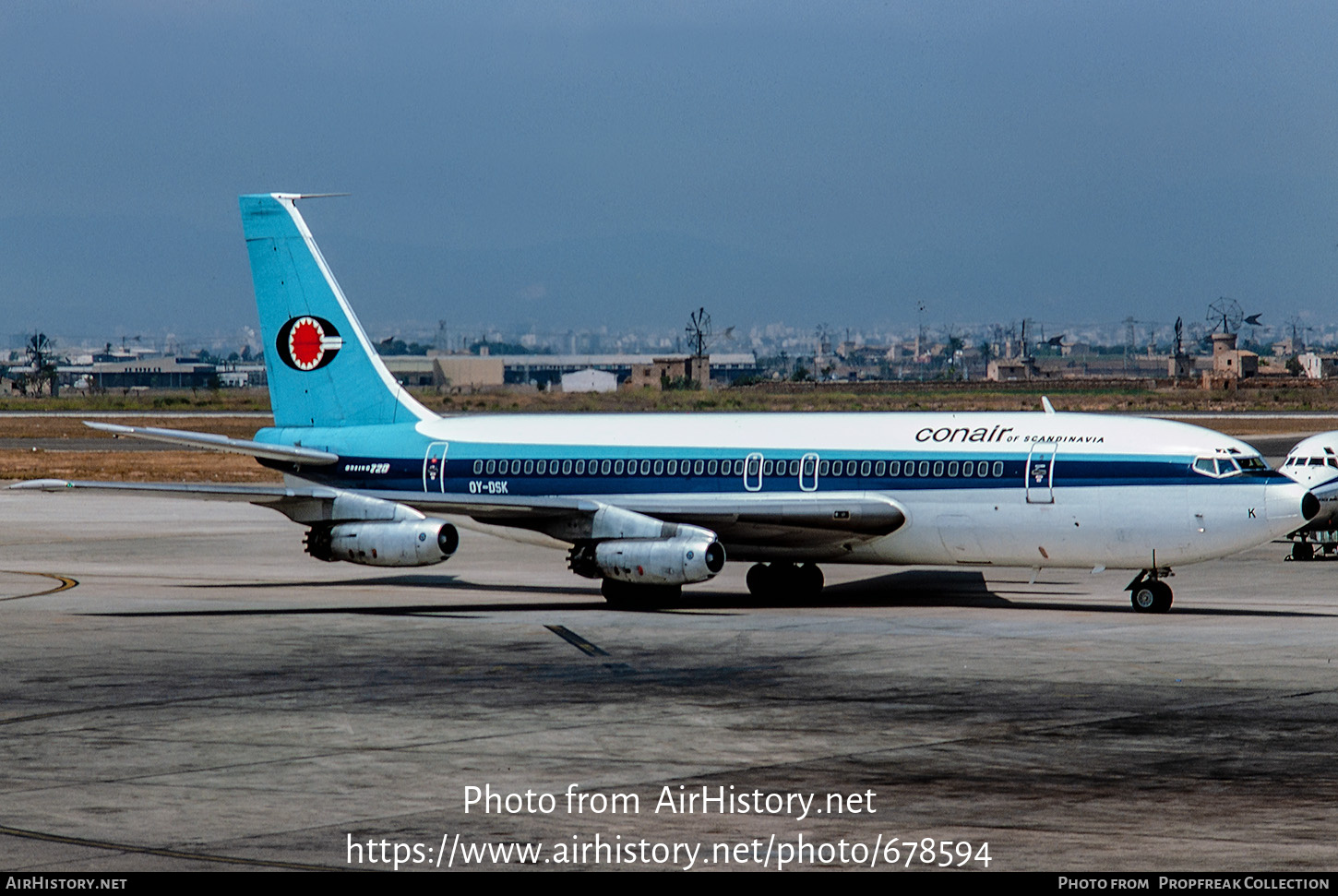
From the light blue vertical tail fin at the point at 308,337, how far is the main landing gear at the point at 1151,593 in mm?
18629

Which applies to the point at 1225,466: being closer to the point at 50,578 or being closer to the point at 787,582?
the point at 787,582

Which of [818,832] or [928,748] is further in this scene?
[928,748]

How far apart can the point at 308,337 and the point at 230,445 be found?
6.29 metres

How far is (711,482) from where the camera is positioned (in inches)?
1571

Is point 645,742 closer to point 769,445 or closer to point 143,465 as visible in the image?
point 769,445

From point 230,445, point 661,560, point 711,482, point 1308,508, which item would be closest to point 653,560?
point 661,560

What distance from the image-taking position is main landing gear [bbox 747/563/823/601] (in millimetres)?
Answer: 41094

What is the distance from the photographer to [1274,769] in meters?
20.9

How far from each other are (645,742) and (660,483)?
17.9 m

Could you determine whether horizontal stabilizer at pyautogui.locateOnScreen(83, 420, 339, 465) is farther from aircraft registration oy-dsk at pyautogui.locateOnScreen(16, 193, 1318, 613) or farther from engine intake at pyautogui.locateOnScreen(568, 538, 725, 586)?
engine intake at pyautogui.locateOnScreen(568, 538, 725, 586)

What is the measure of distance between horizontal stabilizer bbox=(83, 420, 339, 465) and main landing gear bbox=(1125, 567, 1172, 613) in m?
20.1

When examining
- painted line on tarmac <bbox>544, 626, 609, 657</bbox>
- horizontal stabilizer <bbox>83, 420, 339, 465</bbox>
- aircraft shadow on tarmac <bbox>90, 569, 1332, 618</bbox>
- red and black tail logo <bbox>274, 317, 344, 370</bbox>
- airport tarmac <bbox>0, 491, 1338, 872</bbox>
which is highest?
red and black tail logo <bbox>274, 317, 344, 370</bbox>

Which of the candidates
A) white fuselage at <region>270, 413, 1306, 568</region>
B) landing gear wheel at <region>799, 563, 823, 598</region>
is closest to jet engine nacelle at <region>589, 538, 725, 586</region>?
white fuselage at <region>270, 413, 1306, 568</region>
